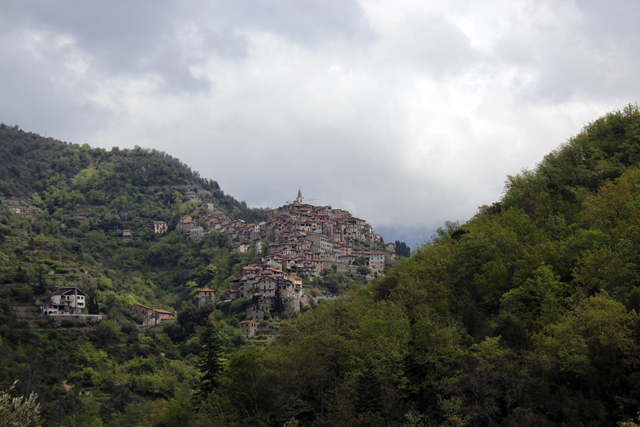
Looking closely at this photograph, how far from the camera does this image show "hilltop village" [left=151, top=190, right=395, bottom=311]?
94812 millimetres

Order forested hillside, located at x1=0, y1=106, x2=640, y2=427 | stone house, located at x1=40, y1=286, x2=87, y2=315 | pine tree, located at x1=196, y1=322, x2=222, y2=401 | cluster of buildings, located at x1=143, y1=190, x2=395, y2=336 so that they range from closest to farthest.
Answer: forested hillside, located at x1=0, y1=106, x2=640, y2=427
pine tree, located at x1=196, y1=322, x2=222, y2=401
stone house, located at x1=40, y1=286, x2=87, y2=315
cluster of buildings, located at x1=143, y1=190, x2=395, y2=336

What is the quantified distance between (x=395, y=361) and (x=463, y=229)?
74.0 feet

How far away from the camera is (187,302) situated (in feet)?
344

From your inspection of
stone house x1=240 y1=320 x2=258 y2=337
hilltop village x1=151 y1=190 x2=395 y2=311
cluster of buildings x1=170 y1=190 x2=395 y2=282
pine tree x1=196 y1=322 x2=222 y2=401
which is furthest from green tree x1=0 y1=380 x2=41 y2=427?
cluster of buildings x1=170 y1=190 x2=395 y2=282

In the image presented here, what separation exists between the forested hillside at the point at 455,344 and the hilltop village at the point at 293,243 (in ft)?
53.2

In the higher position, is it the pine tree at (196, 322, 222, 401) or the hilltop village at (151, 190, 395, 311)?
the hilltop village at (151, 190, 395, 311)

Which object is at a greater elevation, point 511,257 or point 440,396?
point 511,257

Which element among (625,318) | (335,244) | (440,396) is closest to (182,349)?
(335,244)

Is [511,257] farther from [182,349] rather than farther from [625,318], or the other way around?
[182,349]

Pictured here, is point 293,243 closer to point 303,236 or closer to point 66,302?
point 303,236

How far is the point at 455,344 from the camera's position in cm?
3556

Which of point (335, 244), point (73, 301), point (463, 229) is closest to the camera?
point (463, 229)

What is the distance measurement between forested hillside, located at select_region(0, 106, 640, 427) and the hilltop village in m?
16.2

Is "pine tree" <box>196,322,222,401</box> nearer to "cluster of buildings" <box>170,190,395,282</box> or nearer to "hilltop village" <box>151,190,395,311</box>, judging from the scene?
"hilltop village" <box>151,190,395,311</box>
